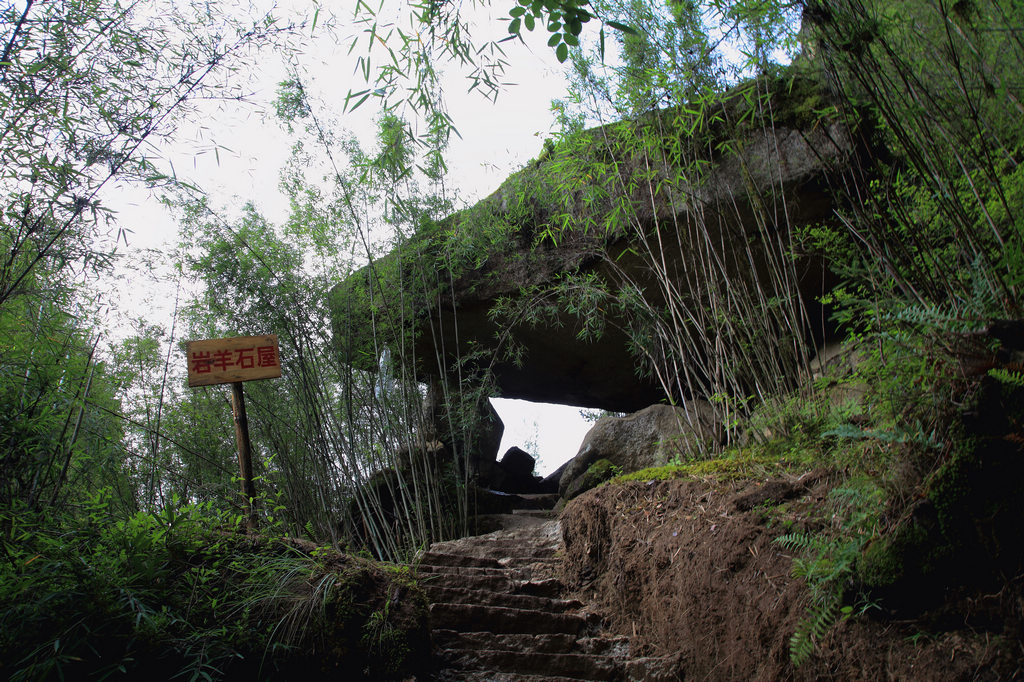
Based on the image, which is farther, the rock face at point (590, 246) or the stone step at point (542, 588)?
the rock face at point (590, 246)

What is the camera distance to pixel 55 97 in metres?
2.09

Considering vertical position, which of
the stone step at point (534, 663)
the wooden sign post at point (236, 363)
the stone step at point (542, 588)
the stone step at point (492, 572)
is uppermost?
the wooden sign post at point (236, 363)

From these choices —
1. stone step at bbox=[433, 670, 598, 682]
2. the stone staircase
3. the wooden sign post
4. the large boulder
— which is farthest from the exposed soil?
the large boulder

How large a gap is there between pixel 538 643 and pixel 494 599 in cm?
40

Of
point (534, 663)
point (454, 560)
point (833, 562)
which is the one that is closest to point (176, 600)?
point (534, 663)

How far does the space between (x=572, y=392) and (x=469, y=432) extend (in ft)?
6.28

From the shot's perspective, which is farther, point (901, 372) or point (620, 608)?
point (620, 608)

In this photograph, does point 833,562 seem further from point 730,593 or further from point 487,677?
point 487,677

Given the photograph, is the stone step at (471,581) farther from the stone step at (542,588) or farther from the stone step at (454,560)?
the stone step at (454,560)

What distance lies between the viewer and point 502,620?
8.80 feet

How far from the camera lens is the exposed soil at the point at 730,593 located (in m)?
1.41

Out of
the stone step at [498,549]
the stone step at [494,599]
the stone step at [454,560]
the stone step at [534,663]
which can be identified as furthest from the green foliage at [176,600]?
the stone step at [498,549]

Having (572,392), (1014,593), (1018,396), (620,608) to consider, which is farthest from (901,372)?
(572,392)

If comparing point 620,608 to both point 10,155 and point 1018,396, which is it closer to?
point 1018,396
